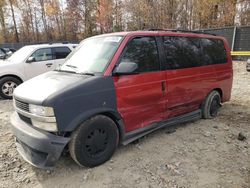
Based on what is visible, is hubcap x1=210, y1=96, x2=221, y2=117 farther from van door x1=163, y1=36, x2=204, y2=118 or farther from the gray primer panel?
the gray primer panel

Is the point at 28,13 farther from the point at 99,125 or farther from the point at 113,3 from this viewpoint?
the point at 99,125

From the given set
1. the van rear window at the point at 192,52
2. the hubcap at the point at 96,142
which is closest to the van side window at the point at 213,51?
the van rear window at the point at 192,52

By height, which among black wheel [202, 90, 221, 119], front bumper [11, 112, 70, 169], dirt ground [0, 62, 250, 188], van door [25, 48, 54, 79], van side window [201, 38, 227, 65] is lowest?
dirt ground [0, 62, 250, 188]

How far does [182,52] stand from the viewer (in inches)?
175

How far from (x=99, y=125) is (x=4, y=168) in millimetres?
1642

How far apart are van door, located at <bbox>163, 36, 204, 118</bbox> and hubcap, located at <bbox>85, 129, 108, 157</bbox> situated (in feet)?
4.76

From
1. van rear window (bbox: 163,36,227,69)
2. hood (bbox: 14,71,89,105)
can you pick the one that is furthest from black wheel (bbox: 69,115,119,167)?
van rear window (bbox: 163,36,227,69)

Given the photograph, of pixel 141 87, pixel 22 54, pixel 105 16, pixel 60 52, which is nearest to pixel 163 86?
pixel 141 87

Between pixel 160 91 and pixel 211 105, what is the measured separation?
6.24ft

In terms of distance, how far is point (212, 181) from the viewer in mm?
3057

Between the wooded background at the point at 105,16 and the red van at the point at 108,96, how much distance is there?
76.4 ft

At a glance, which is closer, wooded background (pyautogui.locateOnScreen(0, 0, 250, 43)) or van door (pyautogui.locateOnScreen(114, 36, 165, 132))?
van door (pyautogui.locateOnScreen(114, 36, 165, 132))

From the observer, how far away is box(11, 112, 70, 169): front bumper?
2.93 metres

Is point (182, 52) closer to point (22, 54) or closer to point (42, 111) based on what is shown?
point (42, 111)
